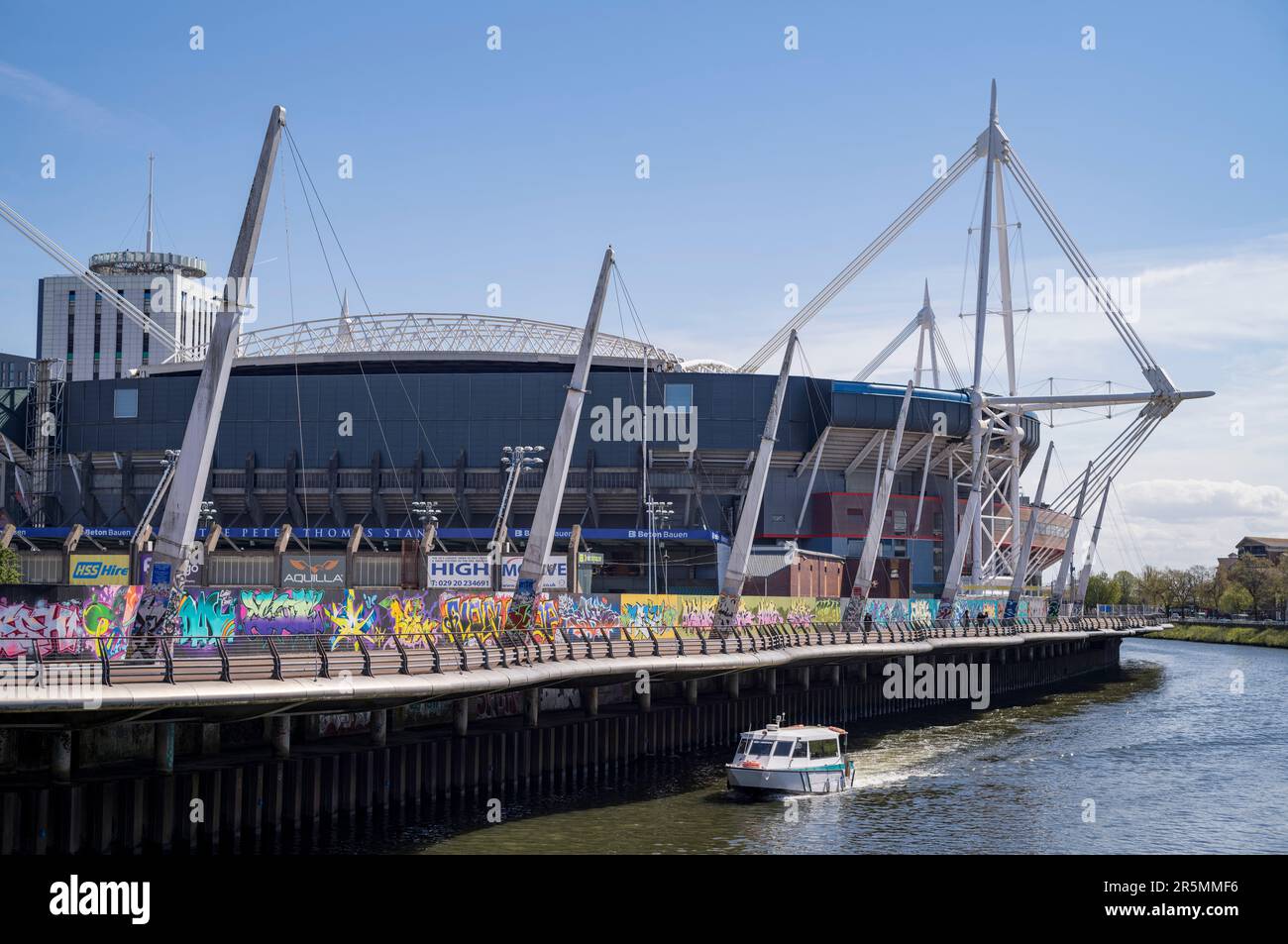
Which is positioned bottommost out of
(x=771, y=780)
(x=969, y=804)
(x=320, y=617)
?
(x=969, y=804)

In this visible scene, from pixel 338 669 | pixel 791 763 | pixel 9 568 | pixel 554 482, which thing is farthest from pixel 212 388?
pixel 9 568

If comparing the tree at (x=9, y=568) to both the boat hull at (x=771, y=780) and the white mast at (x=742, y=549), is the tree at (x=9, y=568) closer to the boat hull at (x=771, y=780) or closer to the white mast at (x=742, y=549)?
the white mast at (x=742, y=549)

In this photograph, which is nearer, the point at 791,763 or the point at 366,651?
the point at 366,651

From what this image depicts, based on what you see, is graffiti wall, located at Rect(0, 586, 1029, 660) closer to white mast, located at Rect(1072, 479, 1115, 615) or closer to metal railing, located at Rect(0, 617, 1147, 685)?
metal railing, located at Rect(0, 617, 1147, 685)

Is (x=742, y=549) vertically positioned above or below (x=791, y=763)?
above

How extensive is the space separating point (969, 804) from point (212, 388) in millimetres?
36425

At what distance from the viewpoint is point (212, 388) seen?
42.3 meters

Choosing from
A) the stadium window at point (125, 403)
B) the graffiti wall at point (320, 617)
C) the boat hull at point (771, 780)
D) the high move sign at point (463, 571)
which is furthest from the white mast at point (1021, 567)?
the stadium window at point (125, 403)

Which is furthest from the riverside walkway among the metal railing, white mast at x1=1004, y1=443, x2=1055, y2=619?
white mast at x1=1004, y1=443, x2=1055, y2=619

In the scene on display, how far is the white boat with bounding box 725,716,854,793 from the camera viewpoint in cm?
6022

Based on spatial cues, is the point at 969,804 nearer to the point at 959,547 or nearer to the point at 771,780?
the point at 771,780

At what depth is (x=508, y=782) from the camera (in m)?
60.4

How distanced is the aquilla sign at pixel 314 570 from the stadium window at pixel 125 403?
8291cm

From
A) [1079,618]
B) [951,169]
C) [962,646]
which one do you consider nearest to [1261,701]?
[962,646]
